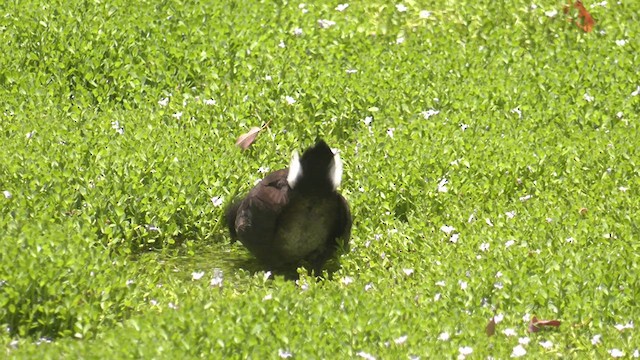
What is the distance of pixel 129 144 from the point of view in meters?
8.00

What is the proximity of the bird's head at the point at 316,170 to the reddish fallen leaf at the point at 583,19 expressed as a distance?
332 cm

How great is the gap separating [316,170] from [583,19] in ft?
11.9

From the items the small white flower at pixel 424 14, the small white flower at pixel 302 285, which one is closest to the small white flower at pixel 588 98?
the small white flower at pixel 424 14

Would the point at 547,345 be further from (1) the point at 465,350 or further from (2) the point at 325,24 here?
(2) the point at 325,24

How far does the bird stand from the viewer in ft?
23.6

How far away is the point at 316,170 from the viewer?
7086 millimetres

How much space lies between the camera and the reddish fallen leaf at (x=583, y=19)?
32.0 feet

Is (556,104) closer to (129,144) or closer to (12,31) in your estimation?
(129,144)

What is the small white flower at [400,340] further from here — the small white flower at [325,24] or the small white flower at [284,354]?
the small white flower at [325,24]

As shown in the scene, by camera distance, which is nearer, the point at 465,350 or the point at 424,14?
the point at 465,350

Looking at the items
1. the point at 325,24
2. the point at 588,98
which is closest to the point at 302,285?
the point at 588,98

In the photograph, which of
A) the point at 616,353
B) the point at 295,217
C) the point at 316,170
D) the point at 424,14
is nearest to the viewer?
the point at 616,353

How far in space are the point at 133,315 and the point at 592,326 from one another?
2251 millimetres

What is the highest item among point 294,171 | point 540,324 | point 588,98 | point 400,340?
point 294,171
